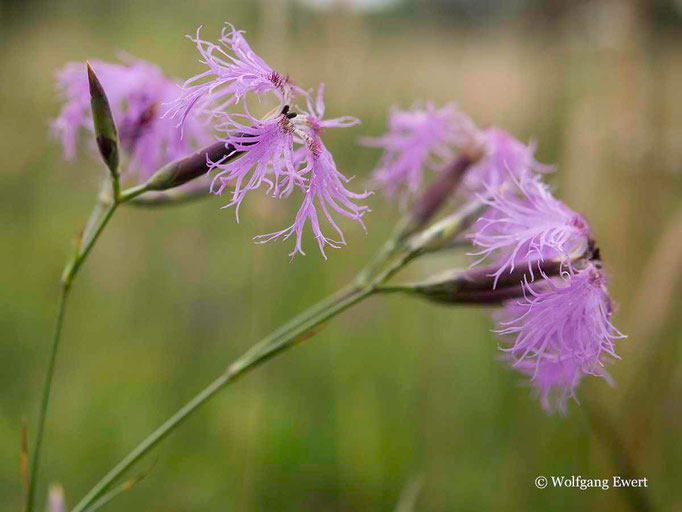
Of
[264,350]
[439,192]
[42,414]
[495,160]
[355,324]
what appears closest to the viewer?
[42,414]

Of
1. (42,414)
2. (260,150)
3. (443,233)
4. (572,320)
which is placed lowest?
(42,414)

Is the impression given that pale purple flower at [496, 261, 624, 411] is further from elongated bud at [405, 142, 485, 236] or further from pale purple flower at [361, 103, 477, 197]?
pale purple flower at [361, 103, 477, 197]

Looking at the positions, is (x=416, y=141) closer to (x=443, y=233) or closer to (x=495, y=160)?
(x=495, y=160)

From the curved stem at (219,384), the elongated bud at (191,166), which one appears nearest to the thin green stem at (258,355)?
the curved stem at (219,384)

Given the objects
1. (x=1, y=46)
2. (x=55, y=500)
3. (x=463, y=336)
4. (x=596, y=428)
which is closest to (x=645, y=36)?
(x=596, y=428)

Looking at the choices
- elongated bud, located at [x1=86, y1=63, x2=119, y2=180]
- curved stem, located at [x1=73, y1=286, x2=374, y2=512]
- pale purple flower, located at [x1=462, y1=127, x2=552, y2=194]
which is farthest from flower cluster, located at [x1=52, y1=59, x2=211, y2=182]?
pale purple flower, located at [x1=462, y1=127, x2=552, y2=194]

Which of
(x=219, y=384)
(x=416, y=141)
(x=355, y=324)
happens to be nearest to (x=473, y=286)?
(x=219, y=384)

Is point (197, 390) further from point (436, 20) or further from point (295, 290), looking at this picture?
point (436, 20)
